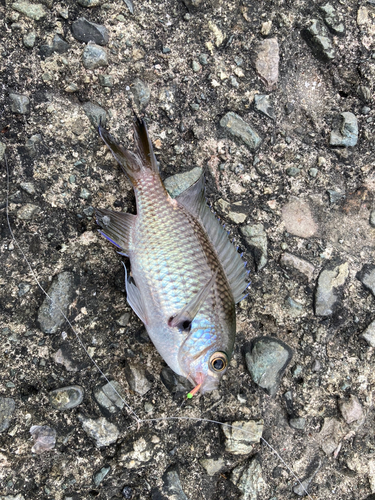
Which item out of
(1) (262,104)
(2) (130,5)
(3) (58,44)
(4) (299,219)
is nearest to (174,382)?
(4) (299,219)

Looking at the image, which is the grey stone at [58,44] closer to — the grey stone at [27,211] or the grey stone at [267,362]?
the grey stone at [27,211]

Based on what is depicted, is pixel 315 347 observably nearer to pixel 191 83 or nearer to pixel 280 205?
pixel 280 205

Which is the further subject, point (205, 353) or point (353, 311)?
point (353, 311)

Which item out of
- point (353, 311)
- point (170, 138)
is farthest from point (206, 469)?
point (170, 138)

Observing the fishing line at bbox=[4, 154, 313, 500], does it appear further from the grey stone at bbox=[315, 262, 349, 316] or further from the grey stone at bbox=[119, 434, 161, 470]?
the grey stone at bbox=[315, 262, 349, 316]

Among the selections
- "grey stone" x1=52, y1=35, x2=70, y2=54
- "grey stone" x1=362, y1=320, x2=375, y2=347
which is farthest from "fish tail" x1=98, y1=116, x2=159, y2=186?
"grey stone" x1=362, y1=320, x2=375, y2=347
